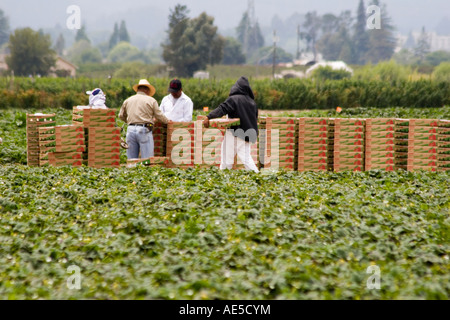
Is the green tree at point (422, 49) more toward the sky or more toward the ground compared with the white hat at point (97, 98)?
more toward the sky

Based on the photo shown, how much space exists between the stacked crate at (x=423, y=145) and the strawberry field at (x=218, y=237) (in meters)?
2.10

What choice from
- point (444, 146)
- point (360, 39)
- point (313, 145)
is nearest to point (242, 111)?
point (313, 145)

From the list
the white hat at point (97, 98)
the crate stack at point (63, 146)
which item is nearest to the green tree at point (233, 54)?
the white hat at point (97, 98)

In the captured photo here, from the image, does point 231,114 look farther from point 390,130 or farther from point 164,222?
point 164,222

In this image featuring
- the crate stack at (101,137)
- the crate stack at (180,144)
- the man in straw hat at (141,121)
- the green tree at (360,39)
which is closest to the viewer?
the man in straw hat at (141,121)

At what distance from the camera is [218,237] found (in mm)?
6328

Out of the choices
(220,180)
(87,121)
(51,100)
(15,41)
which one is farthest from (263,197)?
(15,41)

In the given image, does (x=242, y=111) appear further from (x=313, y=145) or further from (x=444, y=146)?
(x=444, y=146)

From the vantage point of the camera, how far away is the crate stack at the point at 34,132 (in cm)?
1153

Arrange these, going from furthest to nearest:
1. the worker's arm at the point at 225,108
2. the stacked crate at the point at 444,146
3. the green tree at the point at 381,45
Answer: the green tree at the point at 381,45 < the stacked crate at the point at 444,146 < the worker's arm at the point at 225,108

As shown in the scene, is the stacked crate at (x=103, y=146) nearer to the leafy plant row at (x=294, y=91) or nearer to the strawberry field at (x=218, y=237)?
the strawberry field at (x=218, y=237)

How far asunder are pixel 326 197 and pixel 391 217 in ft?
3.99

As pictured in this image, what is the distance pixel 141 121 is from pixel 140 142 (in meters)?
0.40
